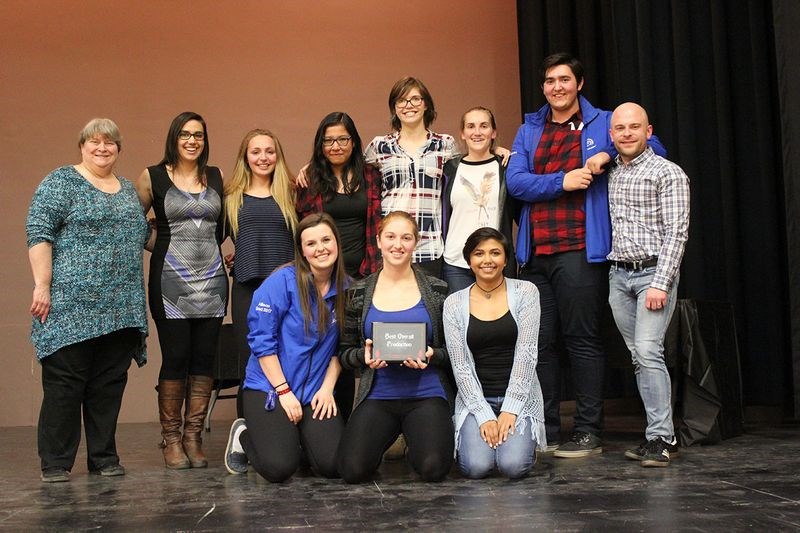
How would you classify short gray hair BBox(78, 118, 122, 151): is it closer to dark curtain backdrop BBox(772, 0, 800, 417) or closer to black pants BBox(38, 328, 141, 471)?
black pants BBox(38, 328, 141, 471)

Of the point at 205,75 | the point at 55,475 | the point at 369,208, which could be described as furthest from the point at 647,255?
the point at 205,75

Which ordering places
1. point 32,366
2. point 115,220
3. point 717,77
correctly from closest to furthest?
point 115,220
point 717,77
point 32,366

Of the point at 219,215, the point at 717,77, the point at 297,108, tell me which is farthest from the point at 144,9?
the point at 717,77

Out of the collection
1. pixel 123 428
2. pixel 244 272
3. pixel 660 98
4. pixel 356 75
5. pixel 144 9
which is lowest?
pixel 123 428

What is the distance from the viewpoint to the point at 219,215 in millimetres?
3758

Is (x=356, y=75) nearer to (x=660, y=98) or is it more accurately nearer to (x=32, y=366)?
(x=660, y=98)

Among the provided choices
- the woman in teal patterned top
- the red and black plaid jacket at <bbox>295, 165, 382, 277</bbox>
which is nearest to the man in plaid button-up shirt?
the red and black plaid jacket at <bbox>295, 165, 382, 277</bbox>

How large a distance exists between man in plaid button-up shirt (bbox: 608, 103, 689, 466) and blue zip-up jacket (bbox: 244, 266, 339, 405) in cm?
115

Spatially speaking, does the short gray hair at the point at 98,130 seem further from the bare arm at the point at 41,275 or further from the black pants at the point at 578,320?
the black pants at the point at 578,320

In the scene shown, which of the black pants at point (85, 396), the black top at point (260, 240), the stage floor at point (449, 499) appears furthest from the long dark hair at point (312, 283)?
the black pants at point (85, 396)

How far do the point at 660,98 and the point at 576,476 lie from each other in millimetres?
2764

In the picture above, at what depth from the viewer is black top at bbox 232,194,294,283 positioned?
12.0ft

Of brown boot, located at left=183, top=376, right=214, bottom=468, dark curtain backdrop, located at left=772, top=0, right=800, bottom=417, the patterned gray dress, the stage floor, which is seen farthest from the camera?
dark curtain backdrop, located at left=772, top=0, right=800, bottom=417

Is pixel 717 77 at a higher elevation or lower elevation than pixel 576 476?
higher
